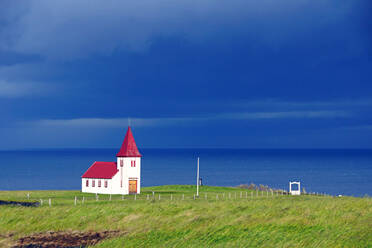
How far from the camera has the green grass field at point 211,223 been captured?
33562 mm

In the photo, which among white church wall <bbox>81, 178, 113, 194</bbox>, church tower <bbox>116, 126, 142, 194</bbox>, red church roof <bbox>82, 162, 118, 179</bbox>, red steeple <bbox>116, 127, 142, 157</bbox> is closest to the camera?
white church wall <bbox>81, 178, 113, 194</bbox>

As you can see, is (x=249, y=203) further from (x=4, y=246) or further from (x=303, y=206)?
Result: (x=4, y=246)

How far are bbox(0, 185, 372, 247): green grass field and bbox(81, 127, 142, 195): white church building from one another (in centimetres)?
2457

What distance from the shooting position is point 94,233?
127ft

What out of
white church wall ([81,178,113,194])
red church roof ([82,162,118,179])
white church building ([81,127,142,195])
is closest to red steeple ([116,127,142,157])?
white church building ([81,127,142,195])

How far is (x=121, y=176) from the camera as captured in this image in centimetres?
7300

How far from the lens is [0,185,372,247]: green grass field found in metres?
33.6

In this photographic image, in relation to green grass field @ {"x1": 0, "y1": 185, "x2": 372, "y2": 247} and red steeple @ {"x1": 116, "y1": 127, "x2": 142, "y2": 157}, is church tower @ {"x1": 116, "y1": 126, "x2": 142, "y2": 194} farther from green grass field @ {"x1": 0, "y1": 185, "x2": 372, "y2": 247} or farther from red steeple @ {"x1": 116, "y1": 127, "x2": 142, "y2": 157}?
green grass field @ {"x1": 0, "y1": 185, "x2": 372, "y2": 247}

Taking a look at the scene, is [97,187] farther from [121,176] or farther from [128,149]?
[128,149]

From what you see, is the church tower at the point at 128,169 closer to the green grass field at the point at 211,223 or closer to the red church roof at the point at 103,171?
the red church roof at the point at 103,171

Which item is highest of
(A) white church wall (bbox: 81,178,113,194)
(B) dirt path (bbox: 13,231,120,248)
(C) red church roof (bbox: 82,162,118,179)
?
(C) red church roof (bbox: 82,162,118,179)

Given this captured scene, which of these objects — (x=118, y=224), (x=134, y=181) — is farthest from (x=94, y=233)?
(x=134, y=181)

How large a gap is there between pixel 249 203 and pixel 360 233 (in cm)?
1548

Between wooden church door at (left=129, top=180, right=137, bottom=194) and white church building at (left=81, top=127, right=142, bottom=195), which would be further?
wooden church door at (left=129, top=180, right=137, bottom=194)
